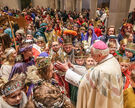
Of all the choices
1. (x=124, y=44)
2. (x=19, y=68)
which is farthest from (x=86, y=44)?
(x=19, y=68)

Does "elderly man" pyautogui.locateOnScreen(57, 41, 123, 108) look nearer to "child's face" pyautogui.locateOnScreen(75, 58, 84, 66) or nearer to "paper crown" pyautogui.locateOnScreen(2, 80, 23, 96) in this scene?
"paper crown" pyautogui.locateOnScreen(2, 80, 23, 96)

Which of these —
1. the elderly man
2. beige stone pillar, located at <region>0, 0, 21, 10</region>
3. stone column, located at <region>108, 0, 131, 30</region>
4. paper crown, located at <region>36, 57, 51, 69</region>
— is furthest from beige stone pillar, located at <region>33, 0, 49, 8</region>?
the elderly man

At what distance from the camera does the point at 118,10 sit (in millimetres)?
7125

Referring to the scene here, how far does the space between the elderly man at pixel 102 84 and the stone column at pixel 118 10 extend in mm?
6574

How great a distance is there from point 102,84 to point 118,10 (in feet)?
22.7

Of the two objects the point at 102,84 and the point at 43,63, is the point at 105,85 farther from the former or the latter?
the point at 43,63

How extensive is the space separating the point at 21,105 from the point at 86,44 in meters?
3.81

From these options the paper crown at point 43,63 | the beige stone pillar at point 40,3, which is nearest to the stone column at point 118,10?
the paper crown at point 43,63

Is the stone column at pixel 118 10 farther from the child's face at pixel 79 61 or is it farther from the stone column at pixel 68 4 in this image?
the stone column at pixel 68 4

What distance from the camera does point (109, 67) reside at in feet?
5.13

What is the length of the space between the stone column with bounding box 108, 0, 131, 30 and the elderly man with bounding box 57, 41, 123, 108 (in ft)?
21.6

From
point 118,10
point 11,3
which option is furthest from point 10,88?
point 11,3

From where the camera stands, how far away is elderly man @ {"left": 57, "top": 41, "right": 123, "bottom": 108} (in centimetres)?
154

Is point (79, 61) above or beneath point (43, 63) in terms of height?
beneath
